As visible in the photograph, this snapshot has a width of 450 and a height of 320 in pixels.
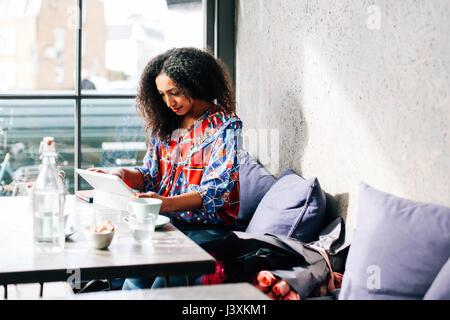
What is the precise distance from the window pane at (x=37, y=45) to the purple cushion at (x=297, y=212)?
172 centimetres

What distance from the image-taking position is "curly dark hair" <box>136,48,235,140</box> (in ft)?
7.69

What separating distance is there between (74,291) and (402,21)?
2.07 meters

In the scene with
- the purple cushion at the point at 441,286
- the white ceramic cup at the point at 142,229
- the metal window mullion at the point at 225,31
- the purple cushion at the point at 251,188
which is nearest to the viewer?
the purple cushion at the point at 441,286

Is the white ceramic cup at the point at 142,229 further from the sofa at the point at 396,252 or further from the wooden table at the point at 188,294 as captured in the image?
the sofa at the point at 396,252

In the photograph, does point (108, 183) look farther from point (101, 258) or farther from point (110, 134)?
point (110, 134)

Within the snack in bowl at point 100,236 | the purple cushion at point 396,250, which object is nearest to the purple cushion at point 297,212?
the purple cushion at point 396,250

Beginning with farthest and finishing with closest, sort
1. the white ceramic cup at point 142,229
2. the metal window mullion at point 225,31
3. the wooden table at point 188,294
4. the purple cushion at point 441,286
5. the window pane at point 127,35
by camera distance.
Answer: the metal window mullion at point 225,31 < the window pane at point 127,35 < the white ceramic cup at point 142,229 < the purple cushion at point 441,286 < the wooden table at point 188,294

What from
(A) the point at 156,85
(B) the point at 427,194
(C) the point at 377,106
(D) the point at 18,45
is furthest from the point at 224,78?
(D) the point at 18,45

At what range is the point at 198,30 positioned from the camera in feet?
11.7

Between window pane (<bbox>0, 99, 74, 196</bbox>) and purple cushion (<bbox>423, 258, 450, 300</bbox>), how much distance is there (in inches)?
100

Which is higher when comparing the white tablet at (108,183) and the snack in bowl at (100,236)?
the white tablet at (108,183)

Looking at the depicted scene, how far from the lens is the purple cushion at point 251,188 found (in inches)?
104

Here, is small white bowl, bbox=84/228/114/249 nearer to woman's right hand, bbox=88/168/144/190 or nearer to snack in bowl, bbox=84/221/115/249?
snack in bowl, bbox=84/221/115/249

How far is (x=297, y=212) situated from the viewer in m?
2.09
